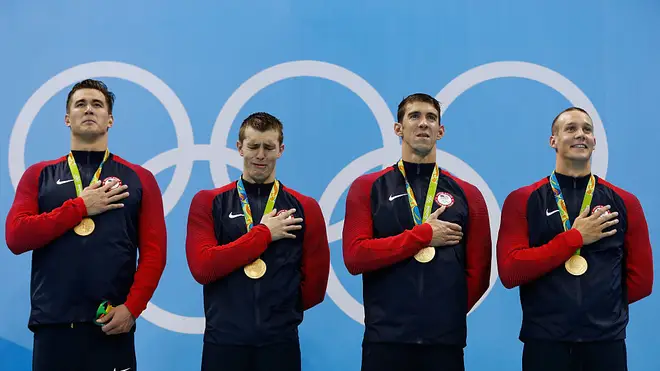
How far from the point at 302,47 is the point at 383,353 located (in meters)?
2.62

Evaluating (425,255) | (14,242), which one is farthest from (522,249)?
(14,242)

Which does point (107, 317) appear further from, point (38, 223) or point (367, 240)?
point (367, 240)

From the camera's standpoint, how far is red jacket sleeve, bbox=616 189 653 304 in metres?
3.36

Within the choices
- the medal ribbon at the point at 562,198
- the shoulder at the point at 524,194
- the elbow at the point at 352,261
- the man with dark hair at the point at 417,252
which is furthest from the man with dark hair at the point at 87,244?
the medal ribbon at the point at 562,198

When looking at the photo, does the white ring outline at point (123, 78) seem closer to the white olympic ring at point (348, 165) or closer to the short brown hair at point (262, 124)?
the white olympic ring at point (348, 165)

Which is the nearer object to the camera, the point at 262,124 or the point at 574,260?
the point at 574,260

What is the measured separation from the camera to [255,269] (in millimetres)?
3359

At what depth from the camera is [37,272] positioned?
3.38m

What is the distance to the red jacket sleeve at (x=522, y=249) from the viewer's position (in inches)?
125

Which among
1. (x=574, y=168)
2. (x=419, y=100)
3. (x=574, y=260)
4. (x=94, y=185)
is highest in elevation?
(x=419, y=100)

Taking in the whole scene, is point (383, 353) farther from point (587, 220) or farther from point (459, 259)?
point (587, 220)

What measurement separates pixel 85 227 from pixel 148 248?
0.33 metres

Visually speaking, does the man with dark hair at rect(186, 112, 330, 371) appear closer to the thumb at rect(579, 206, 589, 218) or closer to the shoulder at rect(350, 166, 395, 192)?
the shoulder at rect(350, 166, 395, 192)

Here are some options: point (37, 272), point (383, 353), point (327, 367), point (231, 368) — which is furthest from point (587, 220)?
point (37, 272)
